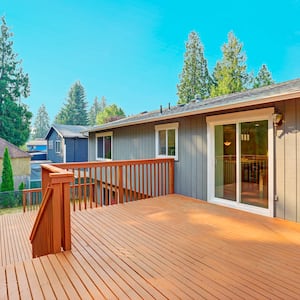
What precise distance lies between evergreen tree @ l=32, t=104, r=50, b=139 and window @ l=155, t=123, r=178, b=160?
57042 millimetres

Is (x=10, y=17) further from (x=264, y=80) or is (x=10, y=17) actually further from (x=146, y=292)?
(x=146, y=292)

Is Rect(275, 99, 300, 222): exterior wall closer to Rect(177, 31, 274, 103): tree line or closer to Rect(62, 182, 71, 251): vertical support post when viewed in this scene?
Rect(62, 182, 71, 251): vertical support post

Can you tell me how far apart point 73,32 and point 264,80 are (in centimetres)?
1991

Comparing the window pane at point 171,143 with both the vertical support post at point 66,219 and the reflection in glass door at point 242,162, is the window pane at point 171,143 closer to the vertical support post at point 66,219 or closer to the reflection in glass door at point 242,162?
the reflection in glass door at point 242,162

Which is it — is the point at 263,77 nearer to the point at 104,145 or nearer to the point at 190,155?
the point at 104,145

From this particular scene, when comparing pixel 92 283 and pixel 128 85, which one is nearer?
pixel 92 283

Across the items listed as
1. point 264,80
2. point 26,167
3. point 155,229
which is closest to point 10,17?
point 26,167

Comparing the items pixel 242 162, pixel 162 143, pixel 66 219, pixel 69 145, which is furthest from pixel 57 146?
pixel 66 219

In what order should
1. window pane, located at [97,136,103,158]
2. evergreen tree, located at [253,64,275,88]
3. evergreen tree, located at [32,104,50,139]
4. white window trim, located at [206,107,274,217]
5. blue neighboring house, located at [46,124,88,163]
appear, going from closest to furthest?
white window trim, located at [206,107,274,217]
window pane, located at [97,136,103,158]
blue neighboring house, located at [46,124,88,163]
evergreen tree, located at [253,64,275,88]
evergreen tree, located at [32,104,50,139]

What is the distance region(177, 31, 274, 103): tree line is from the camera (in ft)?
69.0

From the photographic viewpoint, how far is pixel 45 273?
2.35 m

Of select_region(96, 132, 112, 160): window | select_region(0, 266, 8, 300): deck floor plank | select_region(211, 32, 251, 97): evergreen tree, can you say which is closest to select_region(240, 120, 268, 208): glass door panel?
select_region(0, 266, 8, 300): deck floor plank

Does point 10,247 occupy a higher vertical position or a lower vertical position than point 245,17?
lower

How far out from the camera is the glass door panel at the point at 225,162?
16.4 ft
